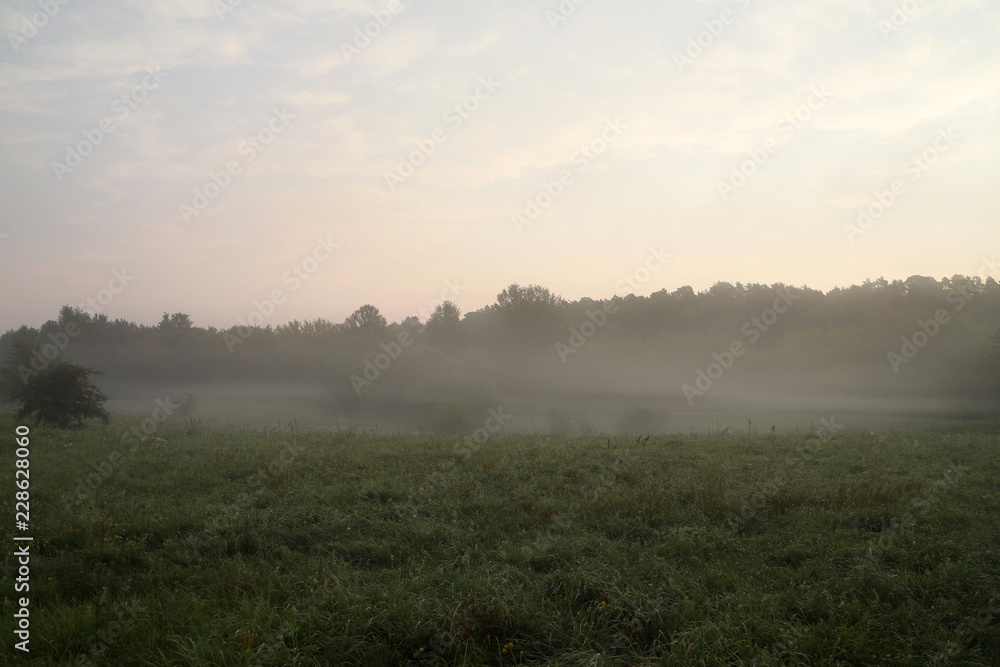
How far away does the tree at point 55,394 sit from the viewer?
19.0m

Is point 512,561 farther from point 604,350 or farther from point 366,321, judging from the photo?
point 366,321

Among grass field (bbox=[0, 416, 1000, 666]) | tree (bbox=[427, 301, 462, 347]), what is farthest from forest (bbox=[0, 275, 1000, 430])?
grass field (bbox=[0, 416, 1000, 666])

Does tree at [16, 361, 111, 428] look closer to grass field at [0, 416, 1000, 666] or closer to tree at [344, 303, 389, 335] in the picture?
grass field at [0, 416, 1000, 666]

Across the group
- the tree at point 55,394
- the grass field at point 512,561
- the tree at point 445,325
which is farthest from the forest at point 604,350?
the grass field at point 512,561

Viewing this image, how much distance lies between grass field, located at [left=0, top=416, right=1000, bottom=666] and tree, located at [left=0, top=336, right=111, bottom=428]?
843cm

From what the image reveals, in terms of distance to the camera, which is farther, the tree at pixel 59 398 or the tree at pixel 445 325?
the tree at pixel 445 325

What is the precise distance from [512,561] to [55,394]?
21.0 metres

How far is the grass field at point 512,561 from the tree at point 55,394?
27.7ft

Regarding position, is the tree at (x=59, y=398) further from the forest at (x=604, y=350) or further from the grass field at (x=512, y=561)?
the forest at (x=604, y=350)

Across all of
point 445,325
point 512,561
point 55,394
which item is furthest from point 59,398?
point 445,325

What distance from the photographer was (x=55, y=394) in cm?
1922

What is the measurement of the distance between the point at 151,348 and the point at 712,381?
3545 inches

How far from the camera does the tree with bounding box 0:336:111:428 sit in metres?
19.0

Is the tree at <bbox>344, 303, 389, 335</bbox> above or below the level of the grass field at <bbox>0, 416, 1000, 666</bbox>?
above
